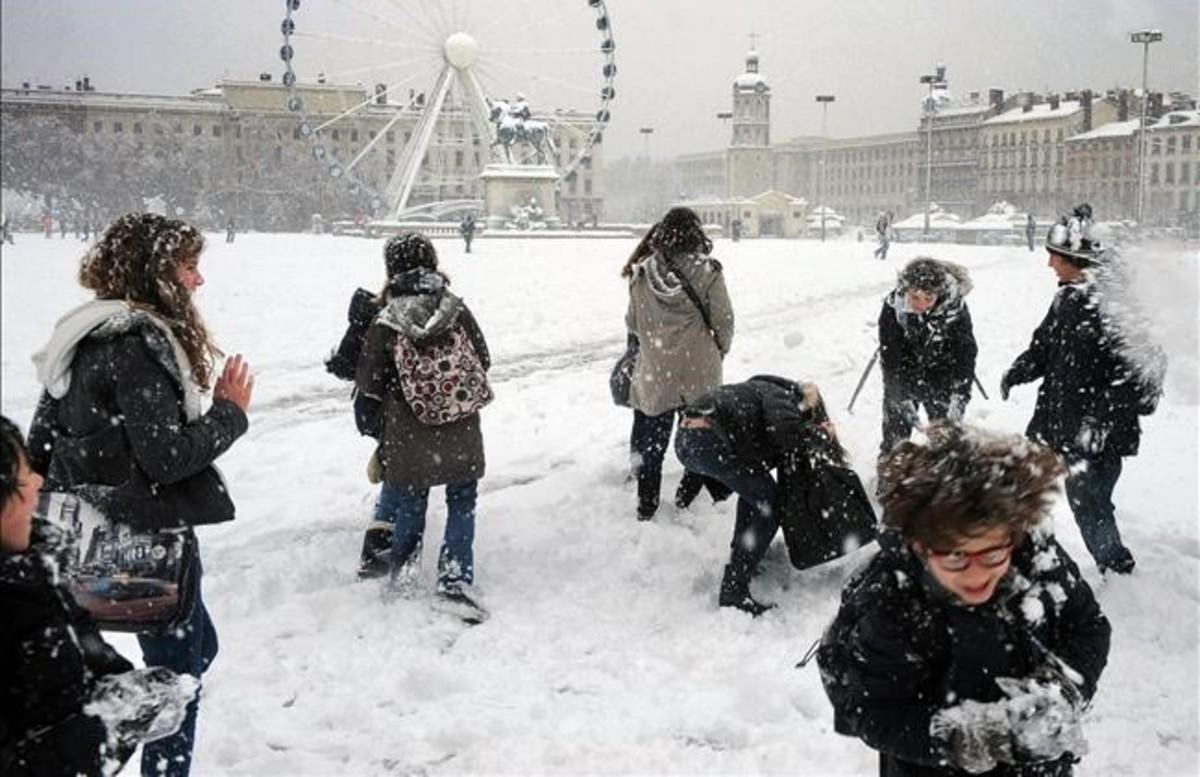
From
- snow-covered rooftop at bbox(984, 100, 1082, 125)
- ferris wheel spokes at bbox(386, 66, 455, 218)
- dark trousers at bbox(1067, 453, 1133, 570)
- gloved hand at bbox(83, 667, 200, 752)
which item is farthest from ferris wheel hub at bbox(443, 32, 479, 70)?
gloved hand at bbox(83, 667, 200, 752)

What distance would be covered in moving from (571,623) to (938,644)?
2887mm

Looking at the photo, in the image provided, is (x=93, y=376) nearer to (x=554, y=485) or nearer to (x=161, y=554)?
(x=161, y=554)

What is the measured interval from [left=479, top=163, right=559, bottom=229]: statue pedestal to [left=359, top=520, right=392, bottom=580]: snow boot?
130 feet

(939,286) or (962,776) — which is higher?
(939,286)

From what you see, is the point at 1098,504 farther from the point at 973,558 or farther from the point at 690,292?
the point at 973,558

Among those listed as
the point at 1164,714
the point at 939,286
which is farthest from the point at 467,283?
the point at 1164,714

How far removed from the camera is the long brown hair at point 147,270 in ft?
9.80

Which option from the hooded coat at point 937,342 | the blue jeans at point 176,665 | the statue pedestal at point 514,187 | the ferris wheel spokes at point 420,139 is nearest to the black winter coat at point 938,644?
the blue jeans at point 176,665

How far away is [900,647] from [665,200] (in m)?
94.3

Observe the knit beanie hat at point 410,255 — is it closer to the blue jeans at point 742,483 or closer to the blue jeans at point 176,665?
the blue jeans at point 742,483

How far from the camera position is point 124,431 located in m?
2.90

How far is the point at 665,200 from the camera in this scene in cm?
9481

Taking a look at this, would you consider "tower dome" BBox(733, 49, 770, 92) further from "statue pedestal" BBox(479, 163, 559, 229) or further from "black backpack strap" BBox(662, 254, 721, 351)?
"black backpack strap" BBox(662, 254, 721, 351)

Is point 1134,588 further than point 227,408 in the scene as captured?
Yes
